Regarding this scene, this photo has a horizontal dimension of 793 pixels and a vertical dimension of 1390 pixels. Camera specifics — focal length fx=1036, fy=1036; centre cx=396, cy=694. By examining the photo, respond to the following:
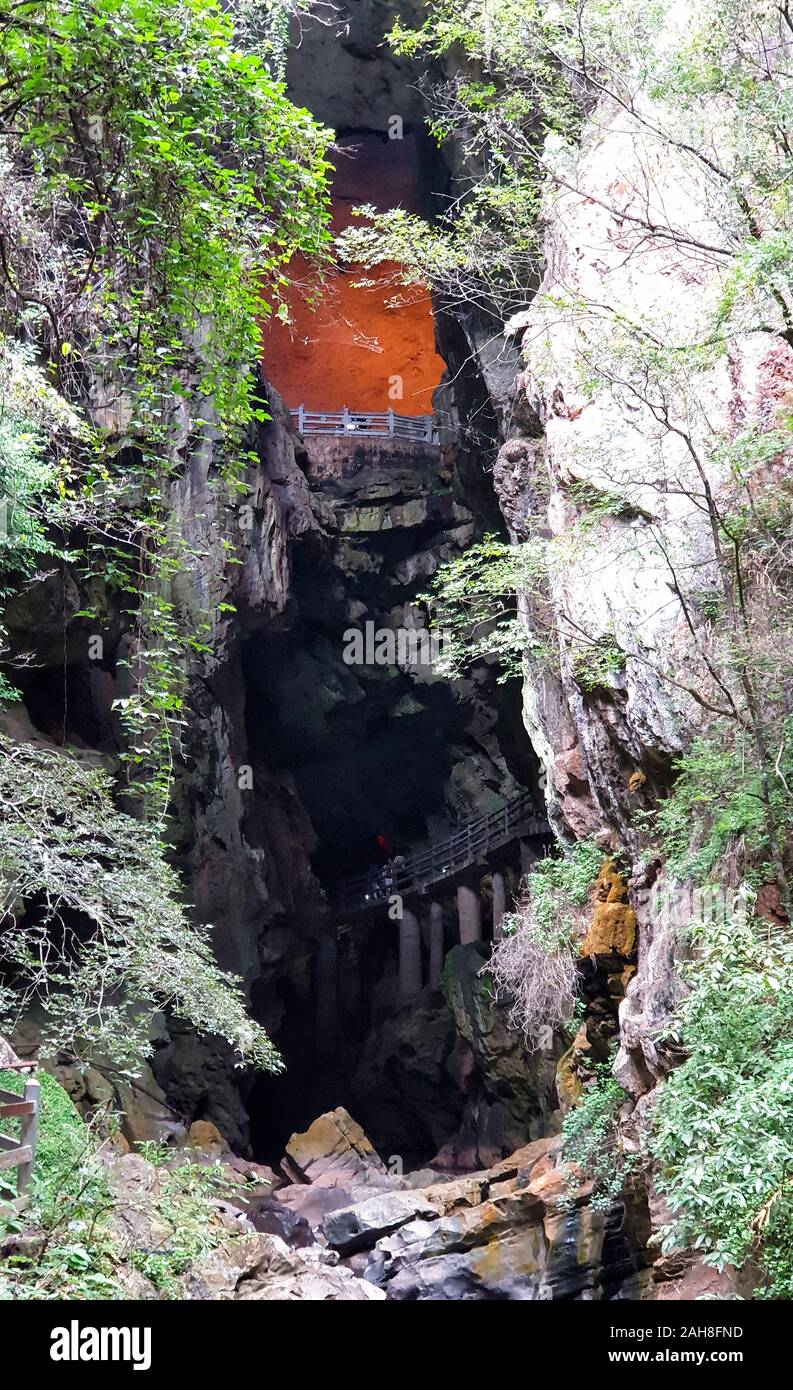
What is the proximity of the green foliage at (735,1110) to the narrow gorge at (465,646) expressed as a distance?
21 millimetres

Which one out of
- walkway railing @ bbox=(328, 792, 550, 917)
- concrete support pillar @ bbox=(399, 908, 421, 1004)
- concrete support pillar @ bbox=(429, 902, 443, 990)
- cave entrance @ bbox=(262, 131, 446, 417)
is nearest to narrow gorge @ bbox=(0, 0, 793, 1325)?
walkway railing @ bbox=(328, 792, 550, 917)

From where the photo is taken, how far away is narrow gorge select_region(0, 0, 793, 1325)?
5.25m

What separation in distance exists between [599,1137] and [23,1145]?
4564mm

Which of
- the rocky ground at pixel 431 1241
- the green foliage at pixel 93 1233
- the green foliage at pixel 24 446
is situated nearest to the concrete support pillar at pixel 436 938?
the rocky ground at pixel 431 1241

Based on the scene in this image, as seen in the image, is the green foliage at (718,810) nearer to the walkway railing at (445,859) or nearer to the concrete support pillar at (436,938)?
the walkway railing at (445,859)

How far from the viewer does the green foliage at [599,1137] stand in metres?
8.18

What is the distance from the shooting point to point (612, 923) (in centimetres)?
853

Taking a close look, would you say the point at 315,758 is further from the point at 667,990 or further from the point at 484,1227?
the point at 667,990

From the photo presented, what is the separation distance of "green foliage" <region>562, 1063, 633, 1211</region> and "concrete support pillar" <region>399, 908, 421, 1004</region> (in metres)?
10.7

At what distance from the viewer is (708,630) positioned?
6742mm

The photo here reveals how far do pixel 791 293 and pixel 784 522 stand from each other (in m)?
1.40

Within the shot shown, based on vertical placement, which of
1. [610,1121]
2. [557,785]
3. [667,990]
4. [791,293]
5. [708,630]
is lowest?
[610,1121]

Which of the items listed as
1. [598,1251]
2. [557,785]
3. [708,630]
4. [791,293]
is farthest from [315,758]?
[791,293]
